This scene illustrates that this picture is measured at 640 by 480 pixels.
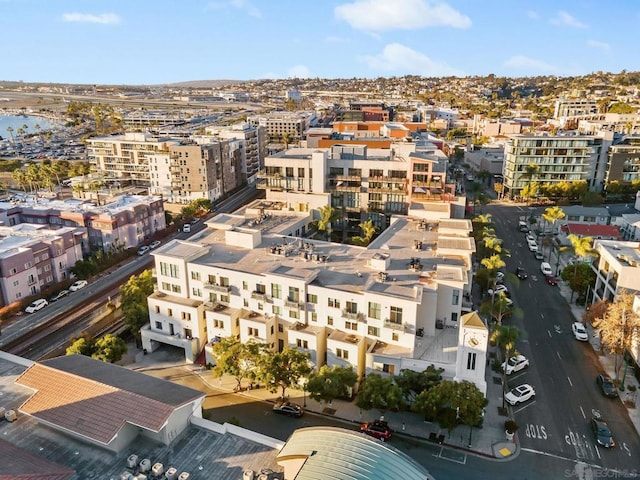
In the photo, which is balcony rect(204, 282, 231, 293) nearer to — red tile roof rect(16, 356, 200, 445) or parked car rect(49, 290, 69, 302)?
red tile roof rect(16, 356, 200, 445)

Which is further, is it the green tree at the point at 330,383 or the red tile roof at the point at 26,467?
the green tree at the point at 330,383

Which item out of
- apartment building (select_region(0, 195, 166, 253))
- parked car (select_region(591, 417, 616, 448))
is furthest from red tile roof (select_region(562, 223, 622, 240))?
apartment building (select_region(0, 195, 166, 253))

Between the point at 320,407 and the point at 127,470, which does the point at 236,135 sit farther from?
the point at 127,470

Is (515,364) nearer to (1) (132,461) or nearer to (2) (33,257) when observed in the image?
(1) (132,461)

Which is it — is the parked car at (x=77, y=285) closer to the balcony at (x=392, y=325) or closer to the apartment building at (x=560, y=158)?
the balcony at (x=392, y=325)

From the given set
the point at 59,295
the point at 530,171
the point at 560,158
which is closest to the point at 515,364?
the point at 59,295

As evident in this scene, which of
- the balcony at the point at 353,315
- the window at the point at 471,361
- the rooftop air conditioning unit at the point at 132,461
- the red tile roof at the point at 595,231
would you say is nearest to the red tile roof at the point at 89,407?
the rooftop air conditioning unit at the point at 132,461

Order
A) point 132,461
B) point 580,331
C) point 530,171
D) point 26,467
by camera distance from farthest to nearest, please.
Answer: point 530,171 < point 580,331 < point 132,461 < point 26,467

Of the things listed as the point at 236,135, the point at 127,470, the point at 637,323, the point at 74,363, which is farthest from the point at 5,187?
the point at 637,323
